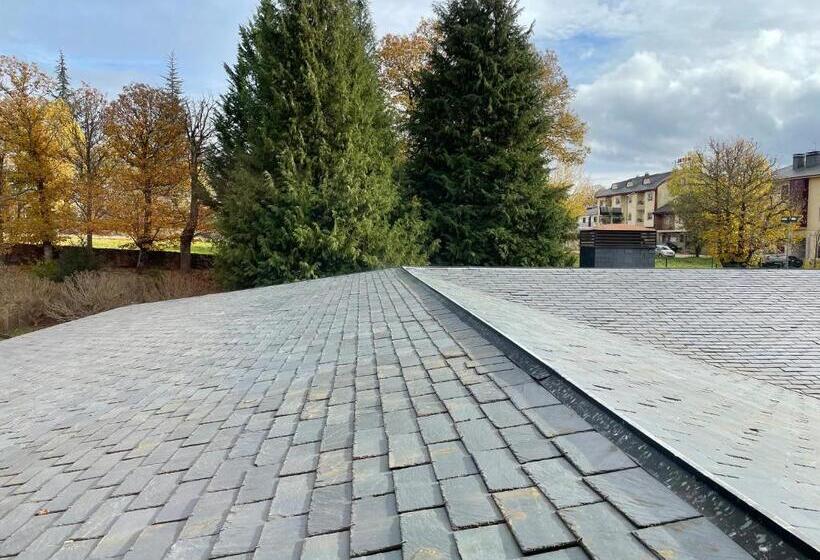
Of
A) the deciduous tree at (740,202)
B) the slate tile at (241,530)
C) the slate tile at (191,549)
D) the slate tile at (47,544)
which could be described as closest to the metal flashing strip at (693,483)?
the slate tile at (241,530)

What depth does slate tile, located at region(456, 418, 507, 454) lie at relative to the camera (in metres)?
1.85

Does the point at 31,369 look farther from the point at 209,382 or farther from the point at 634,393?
the point at 634,393

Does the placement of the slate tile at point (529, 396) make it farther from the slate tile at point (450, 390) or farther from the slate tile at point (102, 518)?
the slate tile at point (102, 518)

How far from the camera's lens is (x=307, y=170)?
15.5 m

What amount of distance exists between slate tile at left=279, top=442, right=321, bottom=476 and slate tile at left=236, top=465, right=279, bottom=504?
0.05m

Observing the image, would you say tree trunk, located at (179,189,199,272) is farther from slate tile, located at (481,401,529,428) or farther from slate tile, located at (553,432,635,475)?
slate tile, located at (553,432,635,475)

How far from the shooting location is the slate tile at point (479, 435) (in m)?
1.85

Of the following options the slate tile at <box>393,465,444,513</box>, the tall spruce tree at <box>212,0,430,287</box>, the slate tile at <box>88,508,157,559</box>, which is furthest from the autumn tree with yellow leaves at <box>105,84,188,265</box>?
the slate tile at <box>393,465,444,513</box>

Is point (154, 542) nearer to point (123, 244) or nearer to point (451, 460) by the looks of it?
point (451, 460)

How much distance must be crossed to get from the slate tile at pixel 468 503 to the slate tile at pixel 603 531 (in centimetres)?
21

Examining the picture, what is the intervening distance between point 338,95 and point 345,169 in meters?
2.60

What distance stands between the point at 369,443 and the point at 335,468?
0.23 m

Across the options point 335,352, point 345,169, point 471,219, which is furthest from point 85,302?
point 335,352

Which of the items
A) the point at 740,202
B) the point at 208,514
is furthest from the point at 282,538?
the point at 740,202
